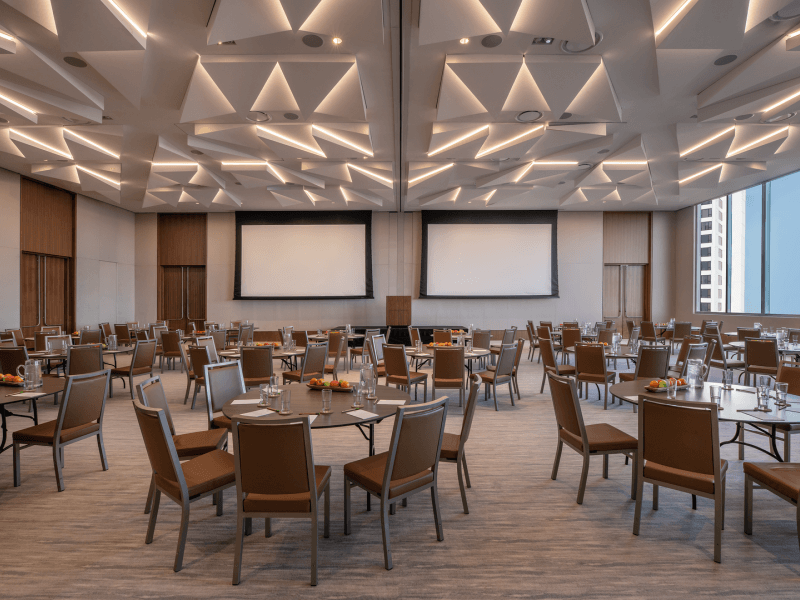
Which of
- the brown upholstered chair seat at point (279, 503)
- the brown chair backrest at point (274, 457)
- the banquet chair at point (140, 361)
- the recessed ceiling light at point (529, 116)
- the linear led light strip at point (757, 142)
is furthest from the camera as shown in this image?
the linear led light strip at point (757, 142)

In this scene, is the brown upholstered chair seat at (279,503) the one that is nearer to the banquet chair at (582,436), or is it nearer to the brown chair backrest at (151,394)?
the brown chair backrest at (151,394)

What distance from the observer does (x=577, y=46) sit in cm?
521

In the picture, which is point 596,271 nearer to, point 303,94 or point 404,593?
point 303,94

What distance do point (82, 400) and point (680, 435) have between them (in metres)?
4.60

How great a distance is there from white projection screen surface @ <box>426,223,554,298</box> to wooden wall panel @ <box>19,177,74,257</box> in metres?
10.5

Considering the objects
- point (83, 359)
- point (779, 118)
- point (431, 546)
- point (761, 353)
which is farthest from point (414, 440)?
point (779, 118)

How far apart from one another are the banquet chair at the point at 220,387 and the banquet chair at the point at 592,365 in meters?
4.77

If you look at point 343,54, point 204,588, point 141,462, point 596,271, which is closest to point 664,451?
point 204,588

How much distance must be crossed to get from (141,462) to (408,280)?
1147 centimetres

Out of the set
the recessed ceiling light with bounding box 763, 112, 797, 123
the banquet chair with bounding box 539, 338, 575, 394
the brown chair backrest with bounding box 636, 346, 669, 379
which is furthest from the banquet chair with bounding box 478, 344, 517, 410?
the recessed ceiling light with bounding box 763, 112, 797, 123

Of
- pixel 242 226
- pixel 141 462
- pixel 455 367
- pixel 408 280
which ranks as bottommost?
pixel 141 462

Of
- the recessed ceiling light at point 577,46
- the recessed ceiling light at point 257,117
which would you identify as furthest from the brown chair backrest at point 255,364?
the recessed ceiling light at point 577,46

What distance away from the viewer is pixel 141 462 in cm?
433

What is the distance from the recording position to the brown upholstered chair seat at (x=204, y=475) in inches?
105
